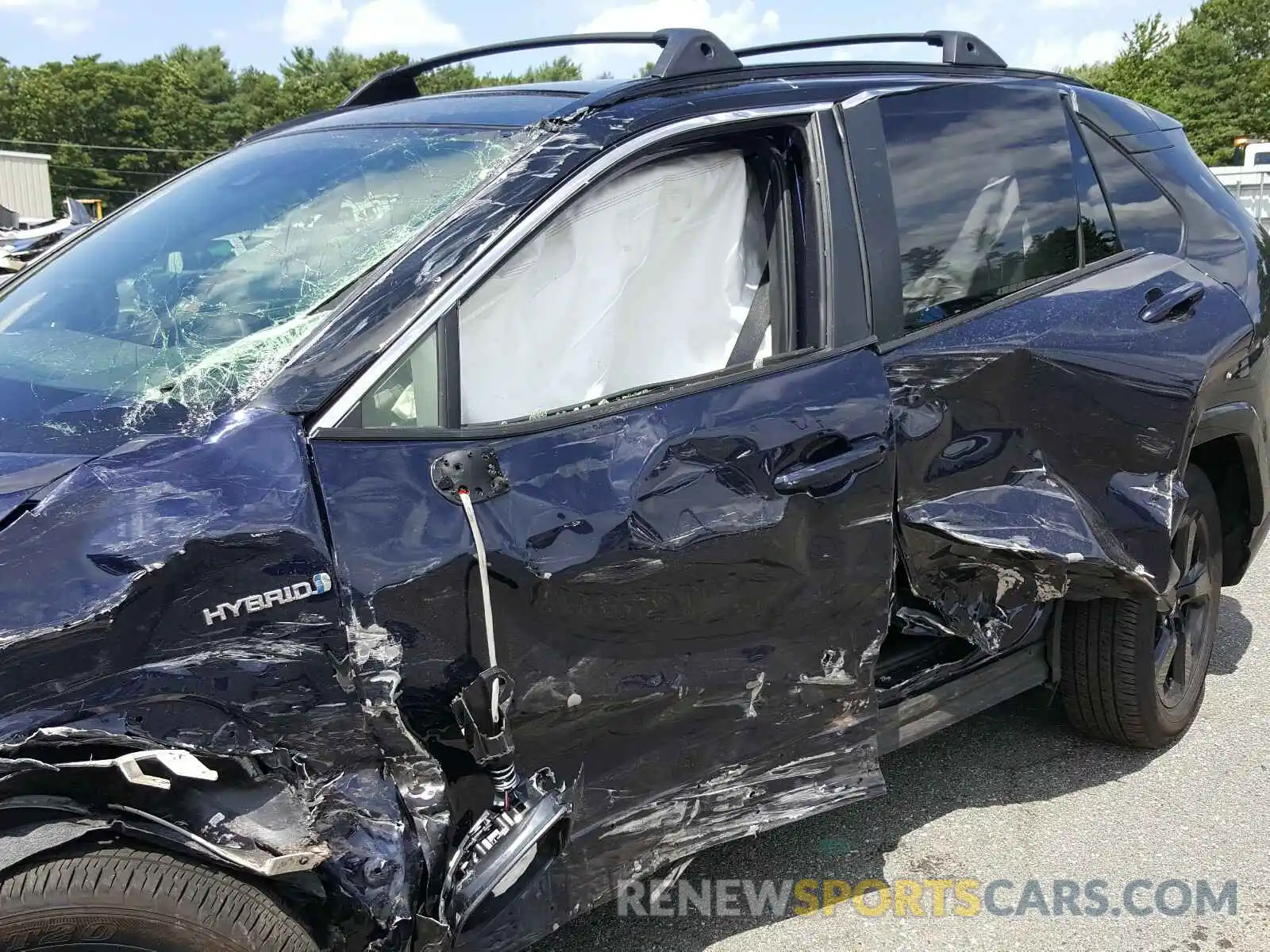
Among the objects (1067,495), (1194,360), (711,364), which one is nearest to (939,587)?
(1067,495)

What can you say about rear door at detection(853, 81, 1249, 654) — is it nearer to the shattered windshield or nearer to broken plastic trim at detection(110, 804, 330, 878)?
the shattered windshield

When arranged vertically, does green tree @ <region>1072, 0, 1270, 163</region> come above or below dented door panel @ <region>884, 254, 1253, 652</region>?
above

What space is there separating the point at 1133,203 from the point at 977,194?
72cm

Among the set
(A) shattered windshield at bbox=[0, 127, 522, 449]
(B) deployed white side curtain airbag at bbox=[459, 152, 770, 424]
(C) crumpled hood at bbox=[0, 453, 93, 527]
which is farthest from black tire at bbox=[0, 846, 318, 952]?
(B) deployed white side curtain airbag at bbox=[459, 152, 770, 424]

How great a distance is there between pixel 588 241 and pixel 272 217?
27.4 inches

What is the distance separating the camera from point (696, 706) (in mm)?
2225

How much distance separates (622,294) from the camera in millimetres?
2408

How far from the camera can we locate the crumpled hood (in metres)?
1.65

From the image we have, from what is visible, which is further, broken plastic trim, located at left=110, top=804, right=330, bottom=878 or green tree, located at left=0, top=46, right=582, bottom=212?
green tree, located at left=0, top=46, right=582, bottom=212

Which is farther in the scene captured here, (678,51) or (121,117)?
(121,117)

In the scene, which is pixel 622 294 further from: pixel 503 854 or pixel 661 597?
pixel 503 854

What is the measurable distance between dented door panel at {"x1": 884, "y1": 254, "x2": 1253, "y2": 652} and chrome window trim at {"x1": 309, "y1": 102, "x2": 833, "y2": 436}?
66cm

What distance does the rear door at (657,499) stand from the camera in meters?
1.88

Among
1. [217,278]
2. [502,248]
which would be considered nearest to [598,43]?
[502,248]
